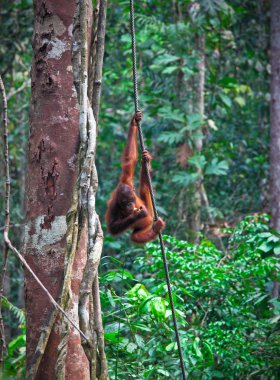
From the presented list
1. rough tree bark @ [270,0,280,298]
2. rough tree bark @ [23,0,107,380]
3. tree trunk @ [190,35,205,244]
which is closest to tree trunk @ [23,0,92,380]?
rough tree bark @ [23,0,107,380]

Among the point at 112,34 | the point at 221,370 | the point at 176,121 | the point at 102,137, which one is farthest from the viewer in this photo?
the point at 102,137

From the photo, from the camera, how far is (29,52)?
345 inches

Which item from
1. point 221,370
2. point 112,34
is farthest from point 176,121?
point 221,370

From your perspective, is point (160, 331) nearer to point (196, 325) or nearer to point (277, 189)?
point (196, 325)

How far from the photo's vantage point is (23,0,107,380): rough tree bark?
84.4 inches

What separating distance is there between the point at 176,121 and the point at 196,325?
3302 millimetres

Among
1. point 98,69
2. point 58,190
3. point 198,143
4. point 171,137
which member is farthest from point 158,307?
point 198,143

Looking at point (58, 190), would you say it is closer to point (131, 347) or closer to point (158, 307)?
point (158, 307)

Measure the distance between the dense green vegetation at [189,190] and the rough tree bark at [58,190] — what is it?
2.83ft

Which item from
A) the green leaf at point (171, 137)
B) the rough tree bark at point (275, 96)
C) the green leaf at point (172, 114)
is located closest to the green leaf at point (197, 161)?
the green leaf at point (171, 137)

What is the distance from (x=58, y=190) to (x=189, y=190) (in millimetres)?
4508

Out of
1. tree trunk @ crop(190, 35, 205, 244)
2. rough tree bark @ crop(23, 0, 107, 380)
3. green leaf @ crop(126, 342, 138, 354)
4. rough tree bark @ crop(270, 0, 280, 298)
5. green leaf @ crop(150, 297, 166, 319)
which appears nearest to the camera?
rough tree bark @ crop(23, 0, 107, 380)

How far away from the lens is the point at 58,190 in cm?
224

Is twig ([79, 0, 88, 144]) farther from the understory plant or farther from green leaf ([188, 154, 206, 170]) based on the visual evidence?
green leaf ([188, 154, 206, 170])
